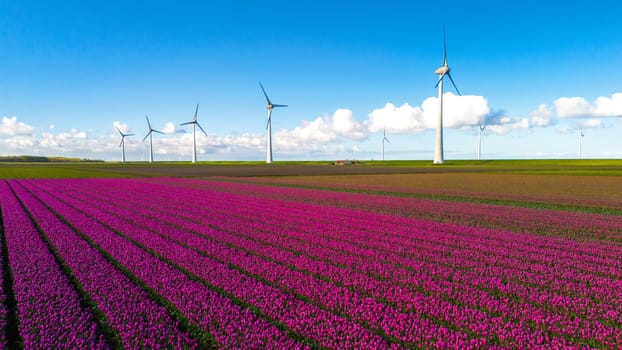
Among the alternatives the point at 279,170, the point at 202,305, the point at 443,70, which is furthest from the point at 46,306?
the point at 443,70

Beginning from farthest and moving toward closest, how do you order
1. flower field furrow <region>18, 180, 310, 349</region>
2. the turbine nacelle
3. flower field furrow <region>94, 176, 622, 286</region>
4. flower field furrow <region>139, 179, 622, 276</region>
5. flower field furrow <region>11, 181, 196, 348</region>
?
the turbine nacelle
flower field furrow <region>139, 179, 622, 276</region>
flower field furrow <region>94, 176, 622, 286</region>
flower field furrow <region>11, 181, 196, 348</region>
flower field furrow <region>18, 180, 310, 349</region>

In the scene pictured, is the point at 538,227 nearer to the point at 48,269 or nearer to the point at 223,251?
the point at 223,251

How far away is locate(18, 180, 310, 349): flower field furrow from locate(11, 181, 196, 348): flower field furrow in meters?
0.41

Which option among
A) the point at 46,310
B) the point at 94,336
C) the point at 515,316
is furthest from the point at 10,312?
the point at 515,316

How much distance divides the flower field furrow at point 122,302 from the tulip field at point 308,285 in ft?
0.13

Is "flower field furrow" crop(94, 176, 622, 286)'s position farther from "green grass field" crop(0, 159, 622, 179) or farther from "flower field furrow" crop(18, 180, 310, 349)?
"green grass field" crop(0, 159, 622, 179)

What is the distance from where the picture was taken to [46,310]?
7066 millimetres

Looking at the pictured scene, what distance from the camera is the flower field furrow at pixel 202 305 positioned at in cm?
594

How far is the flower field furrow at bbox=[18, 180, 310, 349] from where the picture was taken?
234 inches

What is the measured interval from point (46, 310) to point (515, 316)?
9165mm

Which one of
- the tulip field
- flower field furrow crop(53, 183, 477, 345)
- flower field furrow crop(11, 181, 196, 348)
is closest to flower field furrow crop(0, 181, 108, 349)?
the tulip field

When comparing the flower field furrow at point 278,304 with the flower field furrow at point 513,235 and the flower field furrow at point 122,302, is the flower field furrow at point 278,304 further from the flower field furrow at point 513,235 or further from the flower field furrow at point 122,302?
the flower field furrow at point 513,235

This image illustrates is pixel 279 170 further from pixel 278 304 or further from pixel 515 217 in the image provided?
pixel 278 304

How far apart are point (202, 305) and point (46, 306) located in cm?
318
